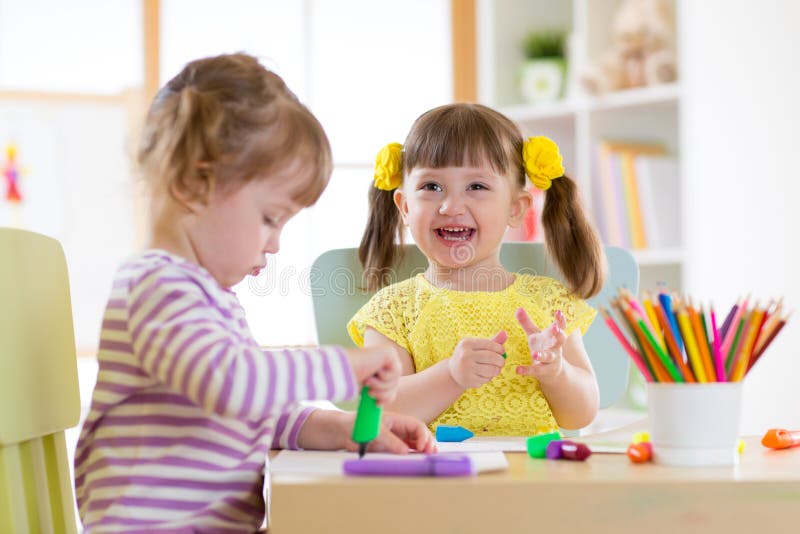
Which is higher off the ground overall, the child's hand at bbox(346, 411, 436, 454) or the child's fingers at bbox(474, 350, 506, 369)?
the child's fingers at bbox(474, 350, 506, 369)

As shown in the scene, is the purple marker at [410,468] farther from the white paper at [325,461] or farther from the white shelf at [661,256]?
the white shelf at [661,256]

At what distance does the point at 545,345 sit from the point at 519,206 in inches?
14.7

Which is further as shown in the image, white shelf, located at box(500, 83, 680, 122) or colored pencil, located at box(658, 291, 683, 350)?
white shelf, located at box(500, 83, 680, 122)

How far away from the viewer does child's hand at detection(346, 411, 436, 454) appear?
0.95 metres

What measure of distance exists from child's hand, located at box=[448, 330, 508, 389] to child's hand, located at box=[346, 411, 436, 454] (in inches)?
8.3

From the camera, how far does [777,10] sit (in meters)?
2.30

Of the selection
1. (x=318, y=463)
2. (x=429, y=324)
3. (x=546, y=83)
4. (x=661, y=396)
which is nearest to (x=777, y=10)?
(x=546, y=83)

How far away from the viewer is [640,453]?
854 mm

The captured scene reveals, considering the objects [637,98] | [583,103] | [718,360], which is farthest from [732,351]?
[583,103]

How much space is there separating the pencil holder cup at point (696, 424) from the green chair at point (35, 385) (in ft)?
1.85

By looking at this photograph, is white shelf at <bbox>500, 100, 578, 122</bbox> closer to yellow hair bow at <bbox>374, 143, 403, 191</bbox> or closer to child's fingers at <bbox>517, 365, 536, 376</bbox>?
yellow hair bow at <bbox>374, 143, 403, 191</bbox>

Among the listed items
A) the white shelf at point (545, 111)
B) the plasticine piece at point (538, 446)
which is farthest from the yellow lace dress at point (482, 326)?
the white shelf at point (545, 111)

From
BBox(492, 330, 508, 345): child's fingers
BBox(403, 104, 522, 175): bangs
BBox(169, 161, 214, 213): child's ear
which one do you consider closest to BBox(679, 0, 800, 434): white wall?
BBox(403, 104, 522, 175): bangs

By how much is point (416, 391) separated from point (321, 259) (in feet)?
0.91
